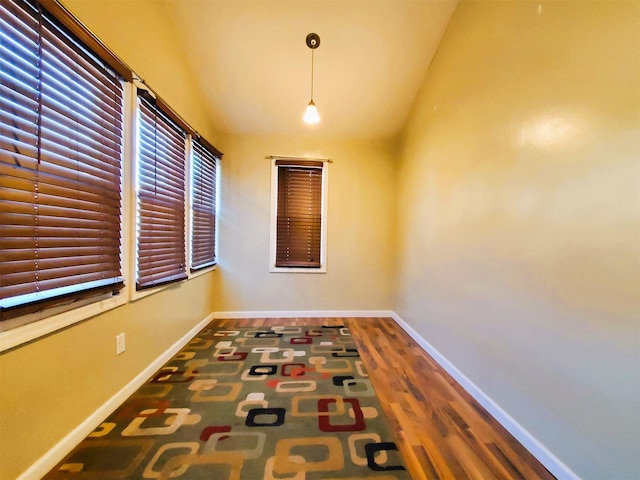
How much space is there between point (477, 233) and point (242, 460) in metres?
2.08

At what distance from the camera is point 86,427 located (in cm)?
150

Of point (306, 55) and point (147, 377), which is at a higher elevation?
point (306, 55)

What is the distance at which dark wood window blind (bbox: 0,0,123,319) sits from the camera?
1.10 meters

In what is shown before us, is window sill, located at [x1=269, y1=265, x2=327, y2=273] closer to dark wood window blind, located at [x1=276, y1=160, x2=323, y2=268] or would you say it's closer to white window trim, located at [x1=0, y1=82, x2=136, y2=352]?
dark wood window blind, located at [x1=276, y1=160, x2=323, y2=268]

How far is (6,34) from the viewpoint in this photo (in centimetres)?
108

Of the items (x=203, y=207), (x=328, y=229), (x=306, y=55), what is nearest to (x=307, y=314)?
(x=328, y=229)

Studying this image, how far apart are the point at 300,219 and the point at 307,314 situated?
1.35 m

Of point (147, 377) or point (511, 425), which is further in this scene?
point (147, 377)

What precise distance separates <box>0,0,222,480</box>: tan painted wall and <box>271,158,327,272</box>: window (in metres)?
1.40

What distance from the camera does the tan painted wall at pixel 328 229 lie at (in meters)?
3.65

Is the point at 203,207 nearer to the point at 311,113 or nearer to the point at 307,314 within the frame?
the point at 311,113

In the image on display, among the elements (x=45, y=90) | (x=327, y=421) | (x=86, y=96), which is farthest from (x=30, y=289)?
(x=327, y=421)

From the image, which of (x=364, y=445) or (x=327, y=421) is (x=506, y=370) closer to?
(x=364, y=445)

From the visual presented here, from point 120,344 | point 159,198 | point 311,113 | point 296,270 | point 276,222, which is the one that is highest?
point 311,113
